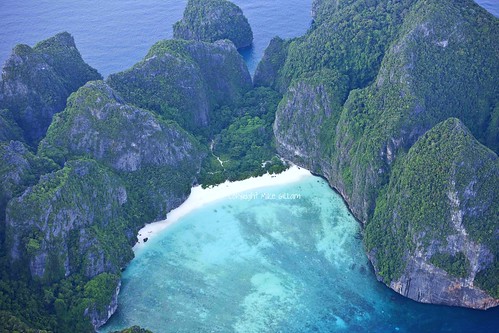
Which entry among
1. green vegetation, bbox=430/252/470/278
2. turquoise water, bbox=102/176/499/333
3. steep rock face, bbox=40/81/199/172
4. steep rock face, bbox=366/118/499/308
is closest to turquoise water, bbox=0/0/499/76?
steep rock face, bbox=40/81/199/172

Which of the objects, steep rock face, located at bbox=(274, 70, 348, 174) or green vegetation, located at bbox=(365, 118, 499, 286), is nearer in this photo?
green vegetation, located at bbox=(365, 118, 499, 286)

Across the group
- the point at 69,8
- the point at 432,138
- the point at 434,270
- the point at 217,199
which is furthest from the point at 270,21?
the point at 434,270

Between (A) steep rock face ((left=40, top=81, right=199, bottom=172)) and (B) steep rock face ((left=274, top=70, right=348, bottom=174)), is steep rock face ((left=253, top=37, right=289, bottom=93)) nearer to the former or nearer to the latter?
(B) steep rock face ((left=274, top=70, right=348, bottom=174))

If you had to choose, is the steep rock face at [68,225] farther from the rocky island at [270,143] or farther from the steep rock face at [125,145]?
the steep rock face at [125,145]

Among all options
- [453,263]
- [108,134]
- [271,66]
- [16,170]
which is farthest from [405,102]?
[16,170]

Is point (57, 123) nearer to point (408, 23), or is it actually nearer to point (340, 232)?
point (340, 232)

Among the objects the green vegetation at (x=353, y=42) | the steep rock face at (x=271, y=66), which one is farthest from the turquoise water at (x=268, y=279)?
the steep rock face at (x=271, y=66)
